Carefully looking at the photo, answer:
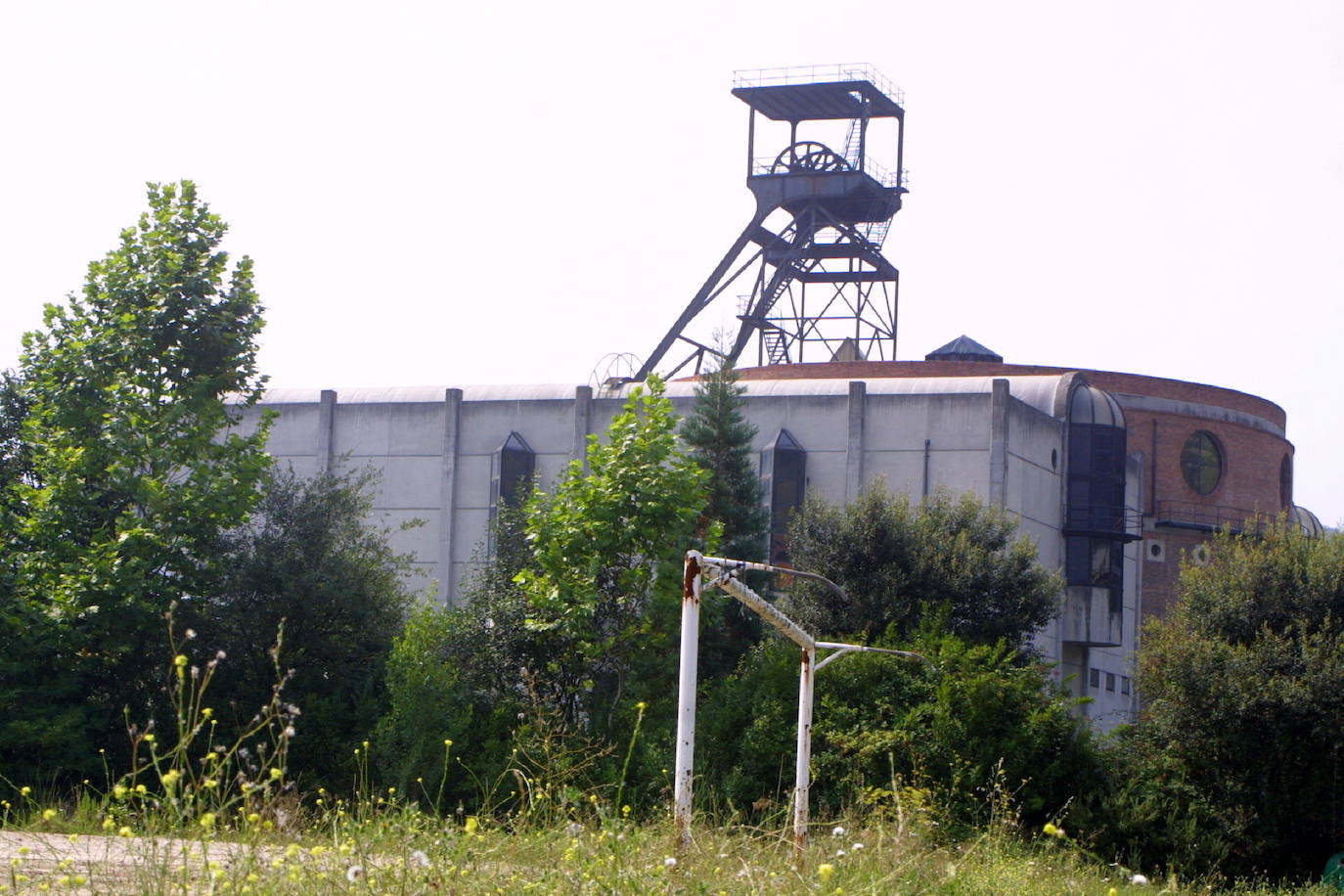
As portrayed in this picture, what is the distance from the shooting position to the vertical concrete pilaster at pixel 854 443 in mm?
36000

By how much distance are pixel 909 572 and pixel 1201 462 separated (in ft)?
82.2

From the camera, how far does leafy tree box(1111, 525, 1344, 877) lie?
20.6m

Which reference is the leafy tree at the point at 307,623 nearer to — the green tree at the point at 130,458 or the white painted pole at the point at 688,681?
the green tree at the point at 130,458

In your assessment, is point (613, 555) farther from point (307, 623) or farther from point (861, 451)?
point (861, 451)

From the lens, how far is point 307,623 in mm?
24203

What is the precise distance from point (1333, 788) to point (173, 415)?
1796 centimetres

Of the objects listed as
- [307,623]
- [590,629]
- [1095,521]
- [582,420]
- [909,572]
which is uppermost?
[582,420]

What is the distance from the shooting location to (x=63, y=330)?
22.8 meters

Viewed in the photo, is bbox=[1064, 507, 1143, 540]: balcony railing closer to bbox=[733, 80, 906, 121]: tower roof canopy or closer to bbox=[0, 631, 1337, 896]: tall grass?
bbox=[733, 80, 906, 121]: tower roof canopy

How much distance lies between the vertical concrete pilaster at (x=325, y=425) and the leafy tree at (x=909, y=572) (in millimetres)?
16659

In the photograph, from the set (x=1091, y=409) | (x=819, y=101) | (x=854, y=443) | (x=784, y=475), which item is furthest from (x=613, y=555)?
(x=819, y=101)

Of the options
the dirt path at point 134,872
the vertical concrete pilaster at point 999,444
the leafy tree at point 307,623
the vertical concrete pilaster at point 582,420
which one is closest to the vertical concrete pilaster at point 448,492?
the vertical concrete pilaster at point 582,420

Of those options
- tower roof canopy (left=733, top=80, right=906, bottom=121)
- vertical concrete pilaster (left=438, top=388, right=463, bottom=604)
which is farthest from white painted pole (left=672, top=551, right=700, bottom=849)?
tower roof canopy (left=733, top=80, right=906, bottom=121)

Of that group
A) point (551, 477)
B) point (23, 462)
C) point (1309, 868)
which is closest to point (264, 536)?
point (23, 462)
